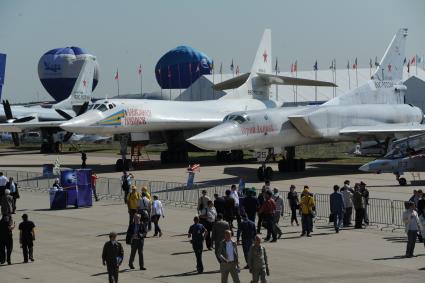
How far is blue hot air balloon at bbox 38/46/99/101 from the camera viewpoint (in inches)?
5020

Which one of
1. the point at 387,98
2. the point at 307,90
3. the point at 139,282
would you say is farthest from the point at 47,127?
the point at 139,282

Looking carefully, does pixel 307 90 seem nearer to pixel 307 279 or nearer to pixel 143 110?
pixel 143 110

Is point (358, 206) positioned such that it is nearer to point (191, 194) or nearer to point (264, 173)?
point (191, 194)

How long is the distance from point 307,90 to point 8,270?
76044 mm

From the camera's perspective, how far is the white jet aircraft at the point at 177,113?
41.0m

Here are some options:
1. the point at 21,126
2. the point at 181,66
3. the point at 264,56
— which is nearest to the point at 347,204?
the point at 264,56

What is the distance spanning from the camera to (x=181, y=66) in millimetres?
129250

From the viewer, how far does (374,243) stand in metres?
19.6

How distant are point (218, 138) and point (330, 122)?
678 cm

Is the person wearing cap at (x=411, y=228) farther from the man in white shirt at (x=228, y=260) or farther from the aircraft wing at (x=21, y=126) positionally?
the aircraft wing at (x=21, y=126)

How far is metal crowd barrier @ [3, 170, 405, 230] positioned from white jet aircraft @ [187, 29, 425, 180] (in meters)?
2.49

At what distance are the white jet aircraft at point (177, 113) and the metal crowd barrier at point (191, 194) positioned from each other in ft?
13.4

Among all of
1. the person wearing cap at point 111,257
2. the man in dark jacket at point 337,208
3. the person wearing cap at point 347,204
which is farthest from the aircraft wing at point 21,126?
the person wearing cap at point 111,257

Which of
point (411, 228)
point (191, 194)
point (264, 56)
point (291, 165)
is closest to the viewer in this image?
point (411, 228)
